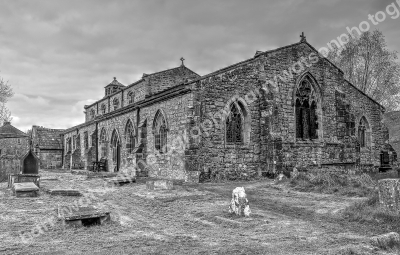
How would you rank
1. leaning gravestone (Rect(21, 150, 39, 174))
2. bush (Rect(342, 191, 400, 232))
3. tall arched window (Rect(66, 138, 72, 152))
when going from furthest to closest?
tall arched window (Rect(66, 138, 72, 152)), leaning gravestone (Rect(21, 150, 39, 174)), bush (Rect(342, 191, 400, 232))

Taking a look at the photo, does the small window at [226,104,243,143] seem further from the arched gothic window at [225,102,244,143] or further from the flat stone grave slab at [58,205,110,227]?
the flat stone grave slab at [58,205,110,227]

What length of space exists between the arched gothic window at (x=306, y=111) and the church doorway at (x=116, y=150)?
46.5 feet

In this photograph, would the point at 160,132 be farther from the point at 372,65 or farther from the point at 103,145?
the point at 372,65

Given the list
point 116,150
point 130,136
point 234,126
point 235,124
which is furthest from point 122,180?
point 116,150

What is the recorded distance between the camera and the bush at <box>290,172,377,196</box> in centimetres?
1194

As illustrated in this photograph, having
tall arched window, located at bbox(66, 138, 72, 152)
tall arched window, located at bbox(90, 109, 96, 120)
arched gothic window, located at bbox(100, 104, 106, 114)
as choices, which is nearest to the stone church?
arched gothic window, located at bbox(100, 104, 106, 114)

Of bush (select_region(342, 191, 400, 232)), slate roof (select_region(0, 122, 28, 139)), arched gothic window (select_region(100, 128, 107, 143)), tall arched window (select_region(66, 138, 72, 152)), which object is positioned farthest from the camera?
slate roof (select_region(0, 122, 28, 139))

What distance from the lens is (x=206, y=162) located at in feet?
56.2

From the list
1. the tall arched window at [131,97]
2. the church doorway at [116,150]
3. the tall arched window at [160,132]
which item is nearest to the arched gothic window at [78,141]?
the tall arched window at [131,97]

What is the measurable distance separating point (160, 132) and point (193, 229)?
14.0 metres

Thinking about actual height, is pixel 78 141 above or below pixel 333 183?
above

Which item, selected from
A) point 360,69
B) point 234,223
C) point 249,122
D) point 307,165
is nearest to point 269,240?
point 234,223

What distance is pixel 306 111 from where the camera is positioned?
67.7 ft

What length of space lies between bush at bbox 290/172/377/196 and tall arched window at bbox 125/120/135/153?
1362cm
